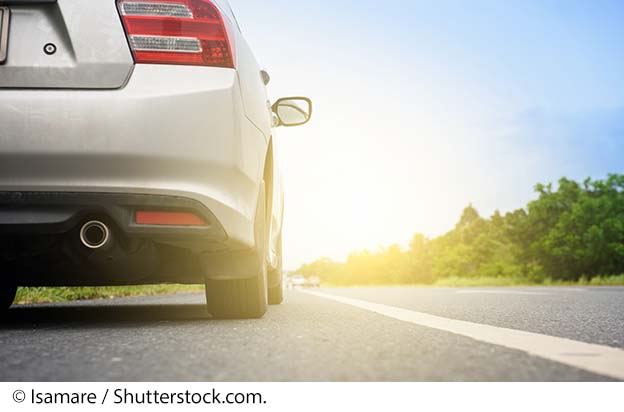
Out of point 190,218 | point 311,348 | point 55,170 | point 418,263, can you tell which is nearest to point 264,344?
point 311,348

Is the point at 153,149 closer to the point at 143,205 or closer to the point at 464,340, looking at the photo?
the point at 143,205

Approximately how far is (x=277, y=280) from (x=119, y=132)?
2.44m

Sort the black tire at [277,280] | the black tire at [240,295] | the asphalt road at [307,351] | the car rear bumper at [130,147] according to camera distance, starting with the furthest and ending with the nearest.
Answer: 1. the black tire at [277,280]
2. the black tire at [240,295]
3. the car rear bumper at [130,147]
4. the asphalt road at [307,351]

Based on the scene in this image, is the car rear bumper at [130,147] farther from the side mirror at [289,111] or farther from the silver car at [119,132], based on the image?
the side mirror at [289,111]

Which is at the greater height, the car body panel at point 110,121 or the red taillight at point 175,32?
the red taillight at point 175,32

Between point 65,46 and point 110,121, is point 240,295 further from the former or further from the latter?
point 65,46

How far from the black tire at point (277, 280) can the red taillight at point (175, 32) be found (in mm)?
2136

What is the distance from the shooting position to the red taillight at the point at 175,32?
8.79ft

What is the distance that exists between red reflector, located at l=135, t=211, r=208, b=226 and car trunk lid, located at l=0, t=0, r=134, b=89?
1.87 feet

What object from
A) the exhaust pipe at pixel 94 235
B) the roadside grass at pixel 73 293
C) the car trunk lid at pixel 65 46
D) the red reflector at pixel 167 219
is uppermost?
the car trunk lid at pixel 65 46

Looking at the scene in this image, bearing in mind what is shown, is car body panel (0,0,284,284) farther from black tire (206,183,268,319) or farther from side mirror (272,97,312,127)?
side mirror (272,97,312,127)

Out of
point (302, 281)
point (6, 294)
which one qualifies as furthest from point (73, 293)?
point (302, 281)

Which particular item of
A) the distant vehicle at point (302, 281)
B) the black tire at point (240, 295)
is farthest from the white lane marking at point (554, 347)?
the distant vehicle at point (302, 281)

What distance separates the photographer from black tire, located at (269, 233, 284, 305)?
15.4ft
